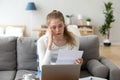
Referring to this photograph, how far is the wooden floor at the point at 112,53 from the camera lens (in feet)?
15.6

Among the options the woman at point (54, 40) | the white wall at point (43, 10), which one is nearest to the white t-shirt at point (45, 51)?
the woman at point (54, 40)

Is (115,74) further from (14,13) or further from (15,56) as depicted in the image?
(14,13)

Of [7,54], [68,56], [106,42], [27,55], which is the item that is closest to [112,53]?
[106,42]

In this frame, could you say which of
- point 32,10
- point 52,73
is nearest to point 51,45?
point 52,73

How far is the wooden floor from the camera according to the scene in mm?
4768

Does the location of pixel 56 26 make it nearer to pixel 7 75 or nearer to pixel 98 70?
pixel 98 70

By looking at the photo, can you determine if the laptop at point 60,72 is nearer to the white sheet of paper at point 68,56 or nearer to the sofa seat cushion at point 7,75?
the white sheet of paper at point 68,56

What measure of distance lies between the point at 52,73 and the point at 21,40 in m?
1.27

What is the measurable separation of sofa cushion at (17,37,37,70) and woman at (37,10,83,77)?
48 centimetres

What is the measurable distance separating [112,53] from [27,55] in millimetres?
3167

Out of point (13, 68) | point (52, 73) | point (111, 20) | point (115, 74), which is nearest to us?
point (52, 73)

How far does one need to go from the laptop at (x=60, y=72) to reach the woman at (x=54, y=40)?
1.26 feet

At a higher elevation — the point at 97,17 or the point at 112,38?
the point at 97,17

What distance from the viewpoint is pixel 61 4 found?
20.0 feet
